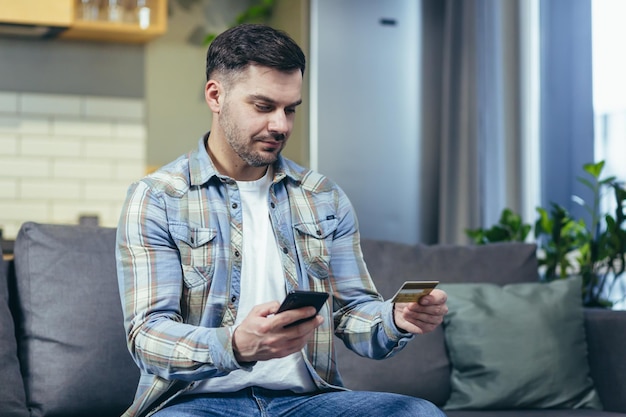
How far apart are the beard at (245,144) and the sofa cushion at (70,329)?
590 millimetres

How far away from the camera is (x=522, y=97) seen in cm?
427

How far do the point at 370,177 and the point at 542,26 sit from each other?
105 centimetres

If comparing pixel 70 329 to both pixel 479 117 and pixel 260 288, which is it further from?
pixel 479 117

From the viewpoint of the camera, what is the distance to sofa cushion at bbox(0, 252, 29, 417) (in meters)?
2.19

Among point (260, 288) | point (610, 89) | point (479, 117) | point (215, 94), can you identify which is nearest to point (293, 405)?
point (260, 288)

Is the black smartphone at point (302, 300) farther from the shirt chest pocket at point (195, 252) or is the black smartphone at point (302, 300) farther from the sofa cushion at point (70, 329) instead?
the sofa cushion at point (70, 329)

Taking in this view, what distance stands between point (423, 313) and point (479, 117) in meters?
2.67

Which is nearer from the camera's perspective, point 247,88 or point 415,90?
point 247,88

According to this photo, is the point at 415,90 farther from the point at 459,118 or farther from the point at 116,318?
the point at 116,318

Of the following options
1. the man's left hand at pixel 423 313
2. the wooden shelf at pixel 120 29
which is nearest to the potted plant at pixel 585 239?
the man's left hand at pixel 423 313

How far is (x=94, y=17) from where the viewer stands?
4664mm

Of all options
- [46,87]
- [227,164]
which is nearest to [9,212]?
[46,87]

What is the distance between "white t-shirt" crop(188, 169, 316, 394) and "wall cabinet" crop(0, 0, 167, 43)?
281 centimetres

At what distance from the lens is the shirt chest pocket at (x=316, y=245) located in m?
2.03
